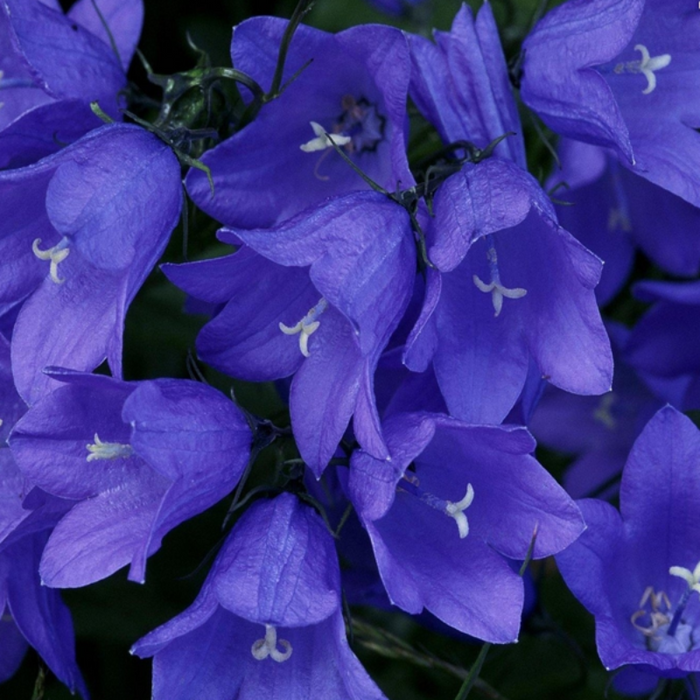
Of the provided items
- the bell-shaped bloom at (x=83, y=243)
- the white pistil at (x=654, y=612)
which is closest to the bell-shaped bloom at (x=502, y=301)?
the bell-shaped bloom at (x=83, y=243)

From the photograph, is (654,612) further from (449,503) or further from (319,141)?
(319,141)

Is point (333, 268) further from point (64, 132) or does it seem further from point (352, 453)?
point (64, 132)

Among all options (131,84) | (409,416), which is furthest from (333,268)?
(131,84)

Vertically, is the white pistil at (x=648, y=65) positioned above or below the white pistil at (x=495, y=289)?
above

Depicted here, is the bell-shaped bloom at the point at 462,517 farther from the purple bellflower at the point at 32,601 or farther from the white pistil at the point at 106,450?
the purple bellflower at the point at 32,601

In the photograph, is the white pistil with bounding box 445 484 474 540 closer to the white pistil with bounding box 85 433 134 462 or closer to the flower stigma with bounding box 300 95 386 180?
the white pistil with bounding box 85 433 134 462

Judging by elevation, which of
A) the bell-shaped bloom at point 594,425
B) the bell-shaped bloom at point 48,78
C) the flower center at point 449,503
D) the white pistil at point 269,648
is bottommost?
the bell-shaped bloom at point 594,425

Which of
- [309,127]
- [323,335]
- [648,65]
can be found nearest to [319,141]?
[309,127]
